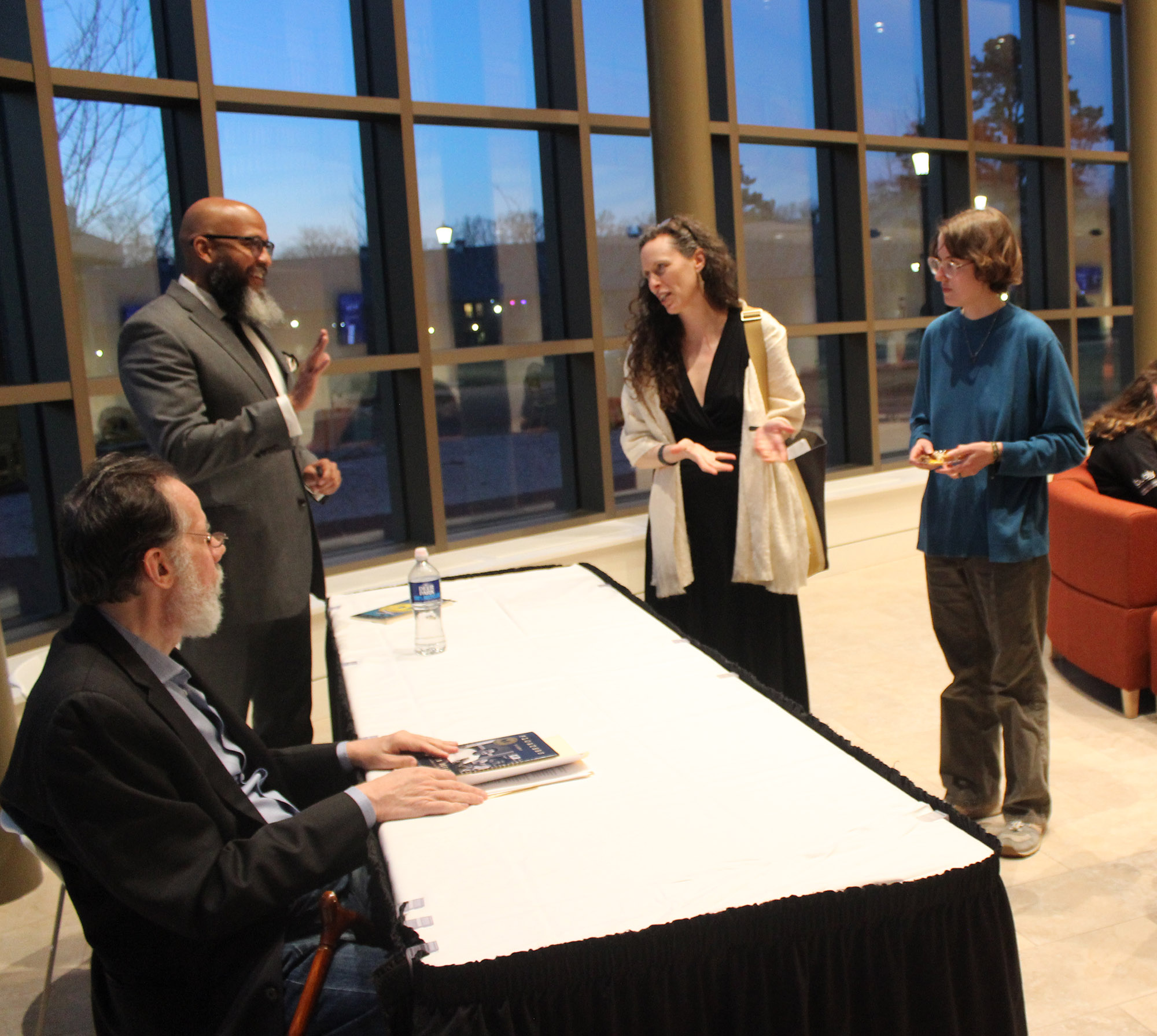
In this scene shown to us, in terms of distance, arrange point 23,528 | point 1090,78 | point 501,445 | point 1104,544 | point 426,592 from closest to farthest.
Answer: point 426,592
point 1104,544
point 23,528
point 501,445
point 1090,78

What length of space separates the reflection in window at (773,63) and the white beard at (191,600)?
5431mm

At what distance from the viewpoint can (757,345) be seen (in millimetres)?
3104

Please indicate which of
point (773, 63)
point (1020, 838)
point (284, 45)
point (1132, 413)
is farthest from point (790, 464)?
point (773, 63)

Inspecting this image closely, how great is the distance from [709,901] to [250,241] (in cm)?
214

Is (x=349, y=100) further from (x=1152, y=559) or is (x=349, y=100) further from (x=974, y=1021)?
(x=974, y=1021)

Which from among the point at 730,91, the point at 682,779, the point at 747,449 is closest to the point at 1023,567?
the point at 747,449

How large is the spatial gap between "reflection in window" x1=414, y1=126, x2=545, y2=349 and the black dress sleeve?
2.86 m

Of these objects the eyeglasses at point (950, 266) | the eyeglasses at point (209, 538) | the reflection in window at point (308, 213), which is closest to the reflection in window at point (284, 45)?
the reflection in window at point (308, 213)

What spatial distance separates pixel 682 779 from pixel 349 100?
4074 mm

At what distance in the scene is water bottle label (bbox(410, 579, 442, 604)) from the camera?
7.93 feet

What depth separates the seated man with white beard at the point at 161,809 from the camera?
1334mm

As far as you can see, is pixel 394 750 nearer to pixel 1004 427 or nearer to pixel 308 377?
pixel 308 377

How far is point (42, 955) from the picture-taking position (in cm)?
270

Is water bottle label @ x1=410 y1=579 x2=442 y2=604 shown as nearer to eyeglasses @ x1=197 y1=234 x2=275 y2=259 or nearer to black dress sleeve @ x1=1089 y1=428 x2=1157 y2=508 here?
eyeglasses @ x1=197 y1=234 x2=275 y2=259
